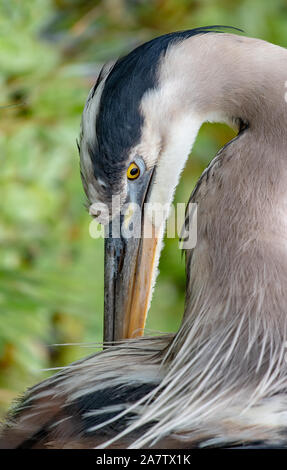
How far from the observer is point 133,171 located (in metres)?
1.58

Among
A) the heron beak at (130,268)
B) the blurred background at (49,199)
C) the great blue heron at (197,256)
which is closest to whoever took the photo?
the great blue heron at (197,256)

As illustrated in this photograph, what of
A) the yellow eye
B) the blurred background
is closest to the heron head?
the yellow eye

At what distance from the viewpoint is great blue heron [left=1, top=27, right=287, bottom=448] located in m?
1.35

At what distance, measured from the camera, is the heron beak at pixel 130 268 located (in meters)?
1.62

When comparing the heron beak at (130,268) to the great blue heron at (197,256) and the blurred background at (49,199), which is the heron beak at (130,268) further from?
the blurred background at (49,199)

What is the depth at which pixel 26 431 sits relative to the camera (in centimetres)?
143

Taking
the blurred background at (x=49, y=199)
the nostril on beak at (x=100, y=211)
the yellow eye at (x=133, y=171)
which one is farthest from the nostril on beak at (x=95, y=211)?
the blurred background at (x=49, y=199)

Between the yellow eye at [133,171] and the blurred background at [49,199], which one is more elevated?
the blurred background at [49,199]

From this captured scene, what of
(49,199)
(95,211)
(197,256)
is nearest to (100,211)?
(95,211)

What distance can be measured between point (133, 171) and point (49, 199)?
4.33ft

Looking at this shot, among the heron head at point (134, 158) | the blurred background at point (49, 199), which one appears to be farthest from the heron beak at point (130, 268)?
the blurred background at point (49, 199)

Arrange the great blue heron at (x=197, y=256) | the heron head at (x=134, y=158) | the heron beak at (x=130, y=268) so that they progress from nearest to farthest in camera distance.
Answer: the great blue heron at (x=197, y=256), the heron head at (x=134, y=158), the heron beak at (x=130, y=268)

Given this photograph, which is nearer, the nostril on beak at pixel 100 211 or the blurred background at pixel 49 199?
the nostril on beak at pixel 100 211

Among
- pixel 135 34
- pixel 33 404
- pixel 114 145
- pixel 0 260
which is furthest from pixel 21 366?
pixel 135 34
